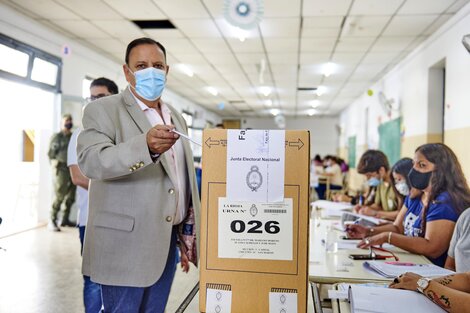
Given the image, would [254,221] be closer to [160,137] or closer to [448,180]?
[160,137]

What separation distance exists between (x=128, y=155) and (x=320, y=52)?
574 cm

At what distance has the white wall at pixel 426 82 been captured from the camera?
441 cm

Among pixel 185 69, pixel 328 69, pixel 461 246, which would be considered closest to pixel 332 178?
pixel 328 69

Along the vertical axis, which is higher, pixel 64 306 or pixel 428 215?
pixel 428 215

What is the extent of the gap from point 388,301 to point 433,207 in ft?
3.67

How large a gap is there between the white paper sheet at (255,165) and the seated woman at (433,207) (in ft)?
4.24

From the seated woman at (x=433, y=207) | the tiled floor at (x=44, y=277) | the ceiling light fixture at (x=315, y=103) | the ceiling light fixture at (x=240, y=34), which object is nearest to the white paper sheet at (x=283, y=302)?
the seated woman at (x=433, y=207)

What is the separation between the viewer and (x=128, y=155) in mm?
1191

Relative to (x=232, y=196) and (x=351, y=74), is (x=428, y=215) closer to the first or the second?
(x=232, y=196)

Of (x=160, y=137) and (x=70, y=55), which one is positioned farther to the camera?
(x=70, y=55)

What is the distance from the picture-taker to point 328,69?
7695mm

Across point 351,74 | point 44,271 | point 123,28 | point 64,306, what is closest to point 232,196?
point 64,306

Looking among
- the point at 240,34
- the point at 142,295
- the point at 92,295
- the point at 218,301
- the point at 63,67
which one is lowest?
the point at 92,295

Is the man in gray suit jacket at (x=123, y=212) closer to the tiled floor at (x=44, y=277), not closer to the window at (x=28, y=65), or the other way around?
the tiled floor at (x=44, y=277)
